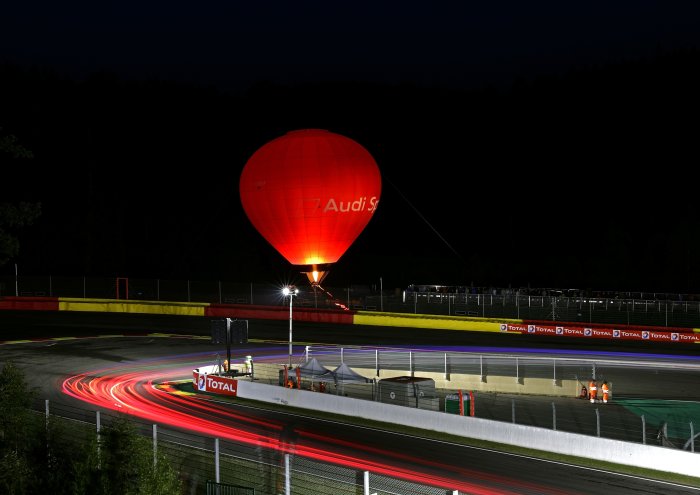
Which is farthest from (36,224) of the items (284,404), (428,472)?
(428,472)

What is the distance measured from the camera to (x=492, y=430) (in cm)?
2667

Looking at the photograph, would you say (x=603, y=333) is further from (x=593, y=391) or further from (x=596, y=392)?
(x=593, y=391)

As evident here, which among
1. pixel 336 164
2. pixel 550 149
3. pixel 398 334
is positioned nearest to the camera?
pixel 336 164

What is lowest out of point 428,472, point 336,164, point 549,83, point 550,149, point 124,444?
point 428,472

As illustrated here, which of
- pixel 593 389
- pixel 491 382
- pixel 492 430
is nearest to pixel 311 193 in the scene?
pixel 491 382

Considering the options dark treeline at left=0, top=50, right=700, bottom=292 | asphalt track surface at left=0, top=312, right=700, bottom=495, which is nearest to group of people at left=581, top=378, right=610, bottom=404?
asphalt track surface at left=0, top=312, right=700, bottom=495

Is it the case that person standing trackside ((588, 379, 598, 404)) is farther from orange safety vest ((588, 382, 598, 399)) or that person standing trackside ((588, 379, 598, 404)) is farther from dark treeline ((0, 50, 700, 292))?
dark treeline ((0, 50, 700, 292))

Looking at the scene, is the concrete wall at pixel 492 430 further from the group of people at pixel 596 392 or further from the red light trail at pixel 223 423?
the group of people at pixel 596 392

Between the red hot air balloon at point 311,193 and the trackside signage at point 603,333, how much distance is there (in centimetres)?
1099

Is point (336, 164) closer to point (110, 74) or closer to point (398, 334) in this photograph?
point (398, 334)

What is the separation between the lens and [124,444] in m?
16.7

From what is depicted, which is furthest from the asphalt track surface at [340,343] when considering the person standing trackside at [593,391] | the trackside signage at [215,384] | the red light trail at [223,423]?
the trackside signage at [215,384]

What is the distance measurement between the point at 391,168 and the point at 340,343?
97.3 m

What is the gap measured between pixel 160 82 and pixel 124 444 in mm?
147308
